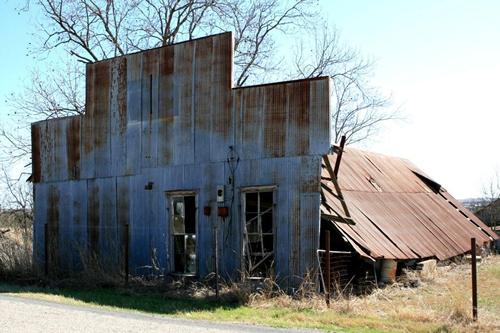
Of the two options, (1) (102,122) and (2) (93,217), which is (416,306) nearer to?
(2) (93,217)

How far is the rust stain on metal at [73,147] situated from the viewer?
18719 mm

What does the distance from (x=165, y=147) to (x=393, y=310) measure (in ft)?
24.9

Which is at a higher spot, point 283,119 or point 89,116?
point 89,116

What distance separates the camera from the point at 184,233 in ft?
53.0

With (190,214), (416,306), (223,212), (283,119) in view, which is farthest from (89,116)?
(416,306)

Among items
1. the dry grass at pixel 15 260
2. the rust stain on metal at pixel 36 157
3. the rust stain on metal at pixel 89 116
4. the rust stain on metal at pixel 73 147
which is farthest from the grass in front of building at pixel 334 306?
the rust stain on metal at pixel 89 116

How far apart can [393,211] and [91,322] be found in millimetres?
11143

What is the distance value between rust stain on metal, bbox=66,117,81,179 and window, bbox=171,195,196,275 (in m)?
4.06

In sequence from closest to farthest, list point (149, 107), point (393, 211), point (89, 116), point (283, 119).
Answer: point (283, 119)
point (149, 107)
point (89, 116)
point (393, 211)

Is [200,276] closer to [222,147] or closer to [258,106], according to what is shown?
[222,147]

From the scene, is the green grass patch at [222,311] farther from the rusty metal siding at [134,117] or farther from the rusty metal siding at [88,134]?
the rusty metal siding at [88,134]

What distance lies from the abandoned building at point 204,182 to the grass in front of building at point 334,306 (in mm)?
1069

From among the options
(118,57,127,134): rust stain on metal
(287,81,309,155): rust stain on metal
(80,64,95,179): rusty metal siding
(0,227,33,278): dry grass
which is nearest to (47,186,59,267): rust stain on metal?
(0,227,33,278): dry grass

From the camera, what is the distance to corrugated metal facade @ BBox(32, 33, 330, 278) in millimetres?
14102
